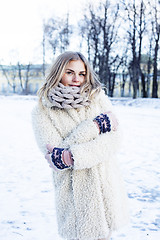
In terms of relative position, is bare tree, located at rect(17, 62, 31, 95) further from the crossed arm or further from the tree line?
the crossed arm

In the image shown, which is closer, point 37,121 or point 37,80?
point 37,121

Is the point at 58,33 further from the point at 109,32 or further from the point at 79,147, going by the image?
the point at 79,147

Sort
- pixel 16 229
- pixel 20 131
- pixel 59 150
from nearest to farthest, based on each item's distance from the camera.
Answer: pixel 59 150, pixel 16 229, pixel 20 131

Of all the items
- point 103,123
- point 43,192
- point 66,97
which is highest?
point 66,97

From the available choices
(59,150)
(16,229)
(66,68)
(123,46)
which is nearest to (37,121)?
(59,150)

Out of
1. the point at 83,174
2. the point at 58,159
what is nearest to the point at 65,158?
the point at 58,159

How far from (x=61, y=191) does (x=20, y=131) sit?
8167 millimetres

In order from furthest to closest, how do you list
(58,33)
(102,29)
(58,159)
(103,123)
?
1. (58,33)
2. (102,29)
3. (103,123)
4. (58,159)

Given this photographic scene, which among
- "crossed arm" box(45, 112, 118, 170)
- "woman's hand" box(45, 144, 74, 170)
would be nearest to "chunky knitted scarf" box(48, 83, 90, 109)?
"crossed arm" box(45, 112, 118, 170)

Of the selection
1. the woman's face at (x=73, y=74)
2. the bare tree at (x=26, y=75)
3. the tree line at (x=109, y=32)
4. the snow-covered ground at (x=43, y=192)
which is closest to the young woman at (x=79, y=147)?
the woman's face at (x=73, y=74)

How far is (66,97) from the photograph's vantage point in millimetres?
1599

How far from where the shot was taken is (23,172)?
5008 millimetres

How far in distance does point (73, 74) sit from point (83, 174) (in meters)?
0.61

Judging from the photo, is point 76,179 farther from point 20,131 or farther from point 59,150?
point 20,131
